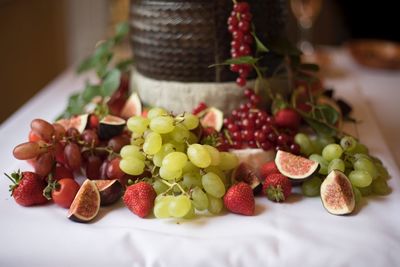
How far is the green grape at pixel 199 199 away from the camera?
33.2 inches

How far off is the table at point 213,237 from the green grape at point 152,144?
121mm

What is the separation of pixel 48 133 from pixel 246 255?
49cm

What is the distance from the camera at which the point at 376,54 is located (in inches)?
76.5

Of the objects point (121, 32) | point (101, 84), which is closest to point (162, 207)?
point (101, 84)

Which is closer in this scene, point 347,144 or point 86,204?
point 86,204

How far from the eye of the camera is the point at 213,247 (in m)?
0.77

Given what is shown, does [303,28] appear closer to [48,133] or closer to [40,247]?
[48,133]

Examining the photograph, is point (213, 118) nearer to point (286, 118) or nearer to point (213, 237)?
point (286, 118)

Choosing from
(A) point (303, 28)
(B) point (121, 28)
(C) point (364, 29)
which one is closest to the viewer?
(B) point (121, 28)

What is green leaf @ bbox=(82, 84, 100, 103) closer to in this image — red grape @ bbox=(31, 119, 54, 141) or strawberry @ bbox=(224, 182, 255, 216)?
red grape @ bbox=(31, 119, 54, 141)

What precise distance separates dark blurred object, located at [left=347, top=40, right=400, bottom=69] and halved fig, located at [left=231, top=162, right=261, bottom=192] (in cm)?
117

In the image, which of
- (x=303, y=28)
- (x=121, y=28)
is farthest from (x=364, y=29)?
(x=121, y=28)

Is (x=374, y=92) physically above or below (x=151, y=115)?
below

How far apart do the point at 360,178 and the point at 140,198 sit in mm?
418
